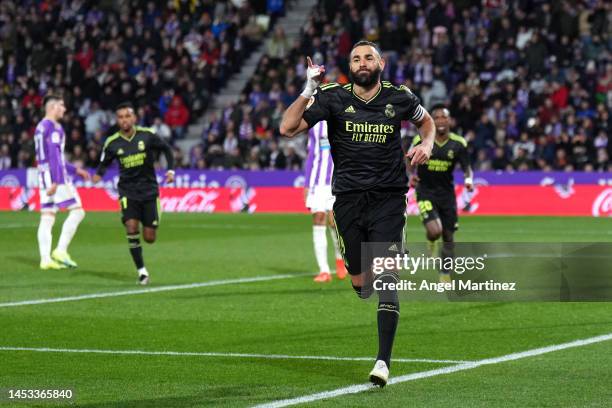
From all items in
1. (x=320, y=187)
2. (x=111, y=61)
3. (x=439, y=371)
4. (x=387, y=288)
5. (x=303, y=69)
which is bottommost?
(x=439, y=371)

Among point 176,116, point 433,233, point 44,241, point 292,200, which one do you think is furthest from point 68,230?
point 176,116

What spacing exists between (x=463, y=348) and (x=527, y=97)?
23.5 metres

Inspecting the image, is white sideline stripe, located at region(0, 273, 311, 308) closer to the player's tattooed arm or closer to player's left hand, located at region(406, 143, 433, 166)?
the player's tattooed arm

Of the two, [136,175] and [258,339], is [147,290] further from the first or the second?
[258,339]

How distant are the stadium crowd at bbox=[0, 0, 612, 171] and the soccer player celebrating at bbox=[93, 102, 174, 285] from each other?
44.7 feet

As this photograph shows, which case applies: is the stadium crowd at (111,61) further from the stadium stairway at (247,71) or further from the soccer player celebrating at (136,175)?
the soccer player celebrating at (136,175)

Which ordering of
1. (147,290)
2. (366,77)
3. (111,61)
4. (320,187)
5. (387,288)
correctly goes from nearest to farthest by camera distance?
1. (387,288)
2. (366,77)
3. (147,290)
4. (320,187)
5. (111,61)

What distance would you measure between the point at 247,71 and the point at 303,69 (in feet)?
14.0

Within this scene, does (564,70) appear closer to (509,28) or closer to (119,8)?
(509,28)

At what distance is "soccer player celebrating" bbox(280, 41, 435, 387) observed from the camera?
8898 mm

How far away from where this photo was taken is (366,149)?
9.02 meters

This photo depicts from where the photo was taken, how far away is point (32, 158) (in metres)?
37.4

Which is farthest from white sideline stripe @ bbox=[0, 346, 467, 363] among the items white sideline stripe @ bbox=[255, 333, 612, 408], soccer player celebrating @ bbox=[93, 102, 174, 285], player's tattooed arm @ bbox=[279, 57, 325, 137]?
soccer player celebrating @ bbox=[93, 102, 174, 285]

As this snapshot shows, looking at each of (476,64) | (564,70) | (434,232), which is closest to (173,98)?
(476,64)
